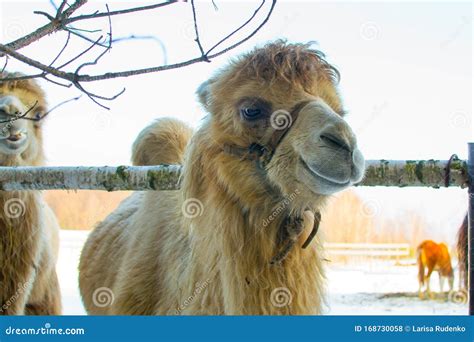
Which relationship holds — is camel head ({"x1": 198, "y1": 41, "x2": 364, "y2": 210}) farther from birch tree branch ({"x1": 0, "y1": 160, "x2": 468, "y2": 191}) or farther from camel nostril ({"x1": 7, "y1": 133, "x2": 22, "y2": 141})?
camel nostril ({"x1": 7, "y1": 133, "x2": 22, "y2": 141})

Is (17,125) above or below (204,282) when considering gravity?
above

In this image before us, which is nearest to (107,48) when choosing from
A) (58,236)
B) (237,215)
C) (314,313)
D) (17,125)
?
(237,215)

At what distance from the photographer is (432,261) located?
6.06 meters

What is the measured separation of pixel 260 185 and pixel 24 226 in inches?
62.6

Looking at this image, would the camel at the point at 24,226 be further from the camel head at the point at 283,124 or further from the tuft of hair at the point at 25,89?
the camel head at the point at 283,124

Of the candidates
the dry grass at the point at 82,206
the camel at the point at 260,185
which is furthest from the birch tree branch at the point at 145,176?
the dry grass at the point at 82,206

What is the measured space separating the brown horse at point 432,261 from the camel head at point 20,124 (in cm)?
408

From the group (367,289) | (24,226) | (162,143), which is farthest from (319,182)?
(367,289)

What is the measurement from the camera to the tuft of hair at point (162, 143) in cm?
314

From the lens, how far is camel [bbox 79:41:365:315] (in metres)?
1.94

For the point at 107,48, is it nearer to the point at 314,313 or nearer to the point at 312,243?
the point at 312,243

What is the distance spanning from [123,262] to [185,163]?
2.40 feet

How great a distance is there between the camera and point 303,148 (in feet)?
6.13

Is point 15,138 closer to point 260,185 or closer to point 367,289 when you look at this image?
point 260,185
